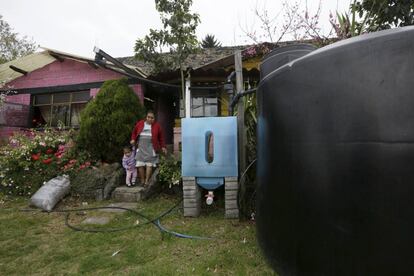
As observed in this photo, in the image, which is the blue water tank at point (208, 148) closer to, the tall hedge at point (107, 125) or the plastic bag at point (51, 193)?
the plastic bag at point (51, 193)

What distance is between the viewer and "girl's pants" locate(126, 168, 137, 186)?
5.77m

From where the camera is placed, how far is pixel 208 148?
13.4 feet

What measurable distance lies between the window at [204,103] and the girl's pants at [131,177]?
10.7 ft

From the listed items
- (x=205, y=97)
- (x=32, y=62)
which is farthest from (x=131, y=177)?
(x=32, y=62)

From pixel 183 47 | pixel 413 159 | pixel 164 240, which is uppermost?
pixel 183 47

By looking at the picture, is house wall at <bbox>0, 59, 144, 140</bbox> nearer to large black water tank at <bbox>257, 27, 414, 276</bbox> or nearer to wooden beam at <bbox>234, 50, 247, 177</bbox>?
wooden beam at <bbox>234, 50, 247, 177</bbox>

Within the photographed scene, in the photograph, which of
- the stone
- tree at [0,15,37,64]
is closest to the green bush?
the stone

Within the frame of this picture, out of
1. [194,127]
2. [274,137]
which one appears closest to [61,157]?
[194,127]

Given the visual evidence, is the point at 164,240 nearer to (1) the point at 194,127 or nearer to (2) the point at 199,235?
(2) the point at 199,235

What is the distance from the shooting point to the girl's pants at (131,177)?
5.77m

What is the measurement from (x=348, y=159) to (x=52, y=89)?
33.1 ft

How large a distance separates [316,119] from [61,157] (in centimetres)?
602

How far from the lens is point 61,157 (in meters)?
6.25

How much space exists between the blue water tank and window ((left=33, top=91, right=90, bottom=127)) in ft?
20.9
